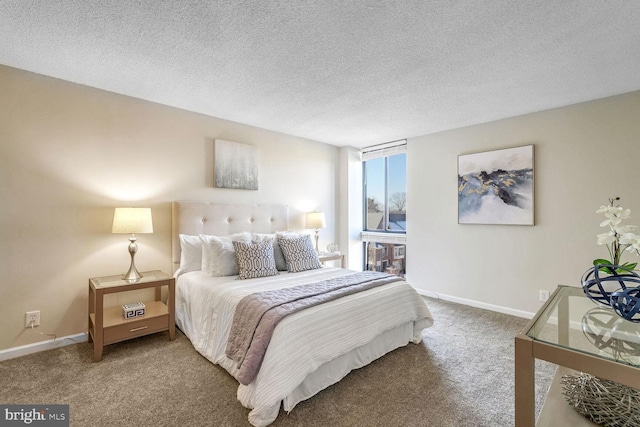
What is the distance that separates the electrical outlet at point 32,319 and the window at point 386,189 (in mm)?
4388

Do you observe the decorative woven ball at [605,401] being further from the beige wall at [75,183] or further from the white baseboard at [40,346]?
the white baseboard at [40,346]

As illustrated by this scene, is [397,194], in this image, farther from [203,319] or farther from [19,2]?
[19,2]

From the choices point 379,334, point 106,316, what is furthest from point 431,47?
point 106,316

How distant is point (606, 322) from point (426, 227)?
282 centimetres

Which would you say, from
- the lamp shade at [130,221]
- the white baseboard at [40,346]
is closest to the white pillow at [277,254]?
the lamp shade at [130,221]

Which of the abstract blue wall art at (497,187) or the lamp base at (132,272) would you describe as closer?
the lamp base at (132,272)

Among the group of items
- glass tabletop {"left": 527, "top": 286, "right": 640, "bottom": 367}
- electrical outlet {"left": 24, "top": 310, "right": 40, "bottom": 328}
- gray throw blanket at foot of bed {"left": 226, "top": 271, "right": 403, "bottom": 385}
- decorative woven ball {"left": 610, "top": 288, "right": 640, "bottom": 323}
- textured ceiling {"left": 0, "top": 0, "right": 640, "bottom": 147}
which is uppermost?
textured ceiling {"left": 0, "top": 0, "right": 640, "bottom": 147}

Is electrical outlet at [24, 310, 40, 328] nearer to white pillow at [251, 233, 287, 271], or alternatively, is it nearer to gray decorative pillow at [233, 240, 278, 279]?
gray decorative pillow at [233, 240, 278, 279]

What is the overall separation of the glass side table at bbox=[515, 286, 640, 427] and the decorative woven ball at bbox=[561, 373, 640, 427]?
23 cm

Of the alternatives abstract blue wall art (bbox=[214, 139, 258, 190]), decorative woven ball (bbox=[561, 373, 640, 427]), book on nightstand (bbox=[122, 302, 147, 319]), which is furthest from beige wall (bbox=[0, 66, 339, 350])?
decorative woven ball (bbox=[561, 373, 640, 427])

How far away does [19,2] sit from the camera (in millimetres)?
1630

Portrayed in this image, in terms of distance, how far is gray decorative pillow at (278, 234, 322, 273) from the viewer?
10.1 feet

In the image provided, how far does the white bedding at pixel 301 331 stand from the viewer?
166 centimetres

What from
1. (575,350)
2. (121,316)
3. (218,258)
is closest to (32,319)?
(121,316)
